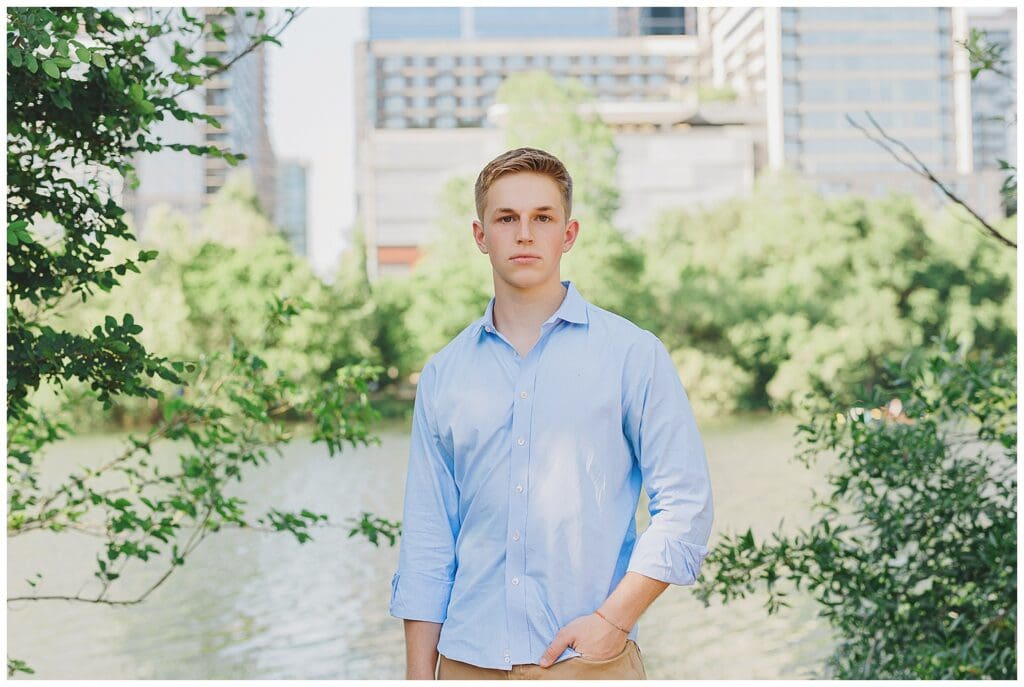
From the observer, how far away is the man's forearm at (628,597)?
1493mm

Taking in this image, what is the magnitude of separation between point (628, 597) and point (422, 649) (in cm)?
33

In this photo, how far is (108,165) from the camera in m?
2.61

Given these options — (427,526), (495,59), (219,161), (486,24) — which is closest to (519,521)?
(427,526)

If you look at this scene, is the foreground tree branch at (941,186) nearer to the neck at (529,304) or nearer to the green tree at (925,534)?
the green tree at (925,534)

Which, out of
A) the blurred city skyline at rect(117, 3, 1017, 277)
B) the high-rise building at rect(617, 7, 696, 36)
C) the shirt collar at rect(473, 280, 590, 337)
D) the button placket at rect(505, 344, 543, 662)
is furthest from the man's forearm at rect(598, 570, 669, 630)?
the high-rise building at rect(617, 7, 696, 36)

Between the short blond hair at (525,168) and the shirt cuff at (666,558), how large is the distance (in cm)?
49

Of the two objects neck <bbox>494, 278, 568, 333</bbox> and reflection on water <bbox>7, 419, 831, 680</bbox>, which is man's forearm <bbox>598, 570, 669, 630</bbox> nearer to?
neck <bbox>494, 278, 568, 333</bbox>

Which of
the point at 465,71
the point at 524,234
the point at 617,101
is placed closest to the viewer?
the point at 524,234

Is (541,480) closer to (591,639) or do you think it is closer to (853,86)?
(591,639)

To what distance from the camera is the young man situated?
152 centimetres

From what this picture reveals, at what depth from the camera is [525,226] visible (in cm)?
160

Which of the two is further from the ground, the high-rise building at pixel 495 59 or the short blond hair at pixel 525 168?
the high-rise building at pixel 495 59

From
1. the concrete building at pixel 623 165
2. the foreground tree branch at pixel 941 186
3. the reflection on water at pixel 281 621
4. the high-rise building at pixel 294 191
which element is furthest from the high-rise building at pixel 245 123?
the foreground tree branch at pixel 941 186

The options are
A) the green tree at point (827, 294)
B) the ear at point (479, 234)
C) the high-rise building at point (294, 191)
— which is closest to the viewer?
the ear at point (479, 234)
